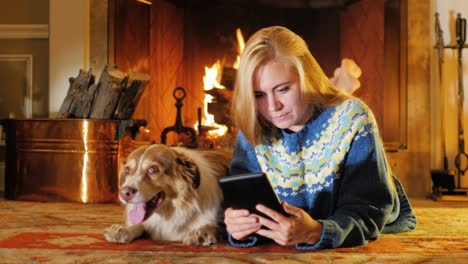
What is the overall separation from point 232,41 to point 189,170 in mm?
2648

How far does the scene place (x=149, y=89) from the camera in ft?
13.8

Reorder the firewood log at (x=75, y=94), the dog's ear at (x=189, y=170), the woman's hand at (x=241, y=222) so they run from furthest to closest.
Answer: the firewood log at (x=75, y=94) < the dog's ear at (x=189, y=170) < the woman's hand at (x=241, y=222)

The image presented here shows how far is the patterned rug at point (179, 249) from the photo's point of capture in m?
1.62

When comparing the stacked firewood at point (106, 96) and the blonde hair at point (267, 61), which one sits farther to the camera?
the stacked firewood at point (106, 96)

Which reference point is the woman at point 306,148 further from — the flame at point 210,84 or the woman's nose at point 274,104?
the flame at point 210,84

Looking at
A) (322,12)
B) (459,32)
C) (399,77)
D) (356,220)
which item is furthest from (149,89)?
(356,220)

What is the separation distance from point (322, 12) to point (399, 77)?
75cm

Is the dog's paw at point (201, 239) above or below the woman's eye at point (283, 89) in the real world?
below

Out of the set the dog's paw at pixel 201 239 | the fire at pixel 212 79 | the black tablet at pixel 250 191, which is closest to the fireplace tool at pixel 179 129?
the fire at pixel 212 79

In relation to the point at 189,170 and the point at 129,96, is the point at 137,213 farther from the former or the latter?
the point at 129,96

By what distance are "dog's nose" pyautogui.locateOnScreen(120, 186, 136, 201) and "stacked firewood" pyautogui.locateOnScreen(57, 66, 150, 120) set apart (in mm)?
1817

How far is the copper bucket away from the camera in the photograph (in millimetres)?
3367

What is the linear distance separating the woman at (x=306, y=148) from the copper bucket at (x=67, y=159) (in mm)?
1638

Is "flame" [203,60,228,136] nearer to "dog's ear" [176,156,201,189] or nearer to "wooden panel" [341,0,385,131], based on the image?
"wooden panel" [341,0,385,131]
